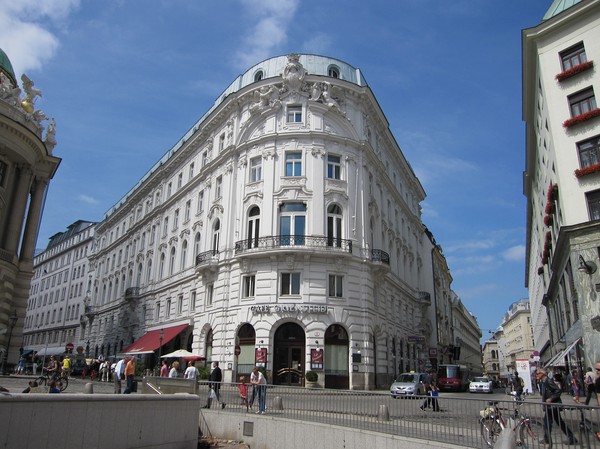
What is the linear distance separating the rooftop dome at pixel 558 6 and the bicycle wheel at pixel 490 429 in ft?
91.0

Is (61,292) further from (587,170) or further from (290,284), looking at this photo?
(587,170)

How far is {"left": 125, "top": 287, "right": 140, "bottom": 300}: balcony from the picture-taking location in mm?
52125

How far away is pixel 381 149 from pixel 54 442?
39101 mm

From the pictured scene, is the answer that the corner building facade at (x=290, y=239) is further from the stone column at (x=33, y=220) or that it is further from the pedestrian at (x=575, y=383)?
the pedestrian at (x=575, y=383)

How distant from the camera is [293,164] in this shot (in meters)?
35.7

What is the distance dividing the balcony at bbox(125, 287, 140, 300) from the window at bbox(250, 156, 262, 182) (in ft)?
76.4

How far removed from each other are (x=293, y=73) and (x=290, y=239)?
1300cm

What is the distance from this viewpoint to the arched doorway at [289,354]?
31641 millimetres

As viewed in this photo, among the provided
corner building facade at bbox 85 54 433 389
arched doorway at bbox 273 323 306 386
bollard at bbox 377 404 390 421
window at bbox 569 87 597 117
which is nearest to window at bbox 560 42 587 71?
window at bbox 569 87 597 117

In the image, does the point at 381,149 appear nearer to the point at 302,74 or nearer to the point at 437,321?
the point at 302,74

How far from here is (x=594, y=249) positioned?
23.8m

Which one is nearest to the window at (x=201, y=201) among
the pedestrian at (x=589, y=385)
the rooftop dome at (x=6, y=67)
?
the rooftop dome at (x=6, y=67)

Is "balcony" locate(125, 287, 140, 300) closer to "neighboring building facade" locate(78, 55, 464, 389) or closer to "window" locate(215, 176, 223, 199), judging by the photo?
"neighboring building facade" locate(78, 55, 464, 389)

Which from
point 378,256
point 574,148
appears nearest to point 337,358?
point 378,256
